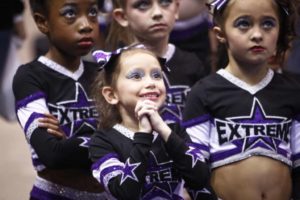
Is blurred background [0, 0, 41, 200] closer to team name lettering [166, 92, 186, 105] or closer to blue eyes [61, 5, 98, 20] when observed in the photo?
team name lettering [166, 92, 186, 105]

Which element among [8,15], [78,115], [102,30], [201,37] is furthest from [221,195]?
[8,15]

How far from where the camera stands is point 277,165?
4.04 m

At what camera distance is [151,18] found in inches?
180

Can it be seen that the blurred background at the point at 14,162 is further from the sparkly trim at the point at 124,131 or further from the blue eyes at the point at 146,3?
the sparkly trim at the point at 124,131

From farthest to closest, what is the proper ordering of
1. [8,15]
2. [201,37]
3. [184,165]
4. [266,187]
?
[8,15]
[201,37]
[266,187]
[184,165]

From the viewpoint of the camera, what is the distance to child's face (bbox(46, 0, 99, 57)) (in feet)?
14.2

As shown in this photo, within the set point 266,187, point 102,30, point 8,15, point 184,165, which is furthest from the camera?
point 8,15

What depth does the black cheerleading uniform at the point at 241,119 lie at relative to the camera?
159 inches

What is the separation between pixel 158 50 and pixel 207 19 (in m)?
1.39

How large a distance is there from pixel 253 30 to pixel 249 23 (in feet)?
0.12

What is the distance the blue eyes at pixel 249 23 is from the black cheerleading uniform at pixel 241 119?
0.71 feet

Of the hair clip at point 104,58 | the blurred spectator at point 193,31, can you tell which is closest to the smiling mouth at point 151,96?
the hair clip at point 104,58

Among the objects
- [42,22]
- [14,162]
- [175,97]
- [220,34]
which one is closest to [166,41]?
[175,97]

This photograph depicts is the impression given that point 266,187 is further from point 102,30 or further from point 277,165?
point 102,30
